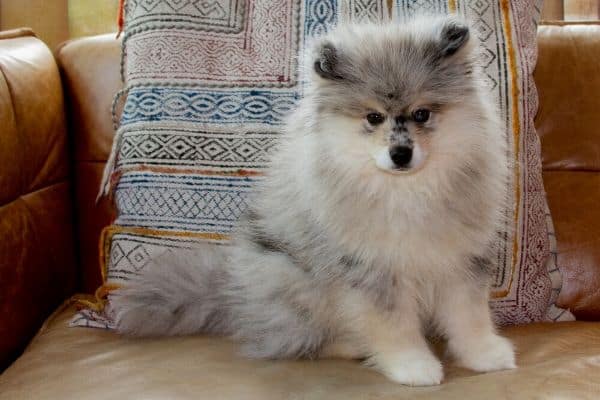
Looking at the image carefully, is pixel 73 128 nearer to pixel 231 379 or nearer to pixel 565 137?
pixel 231 379

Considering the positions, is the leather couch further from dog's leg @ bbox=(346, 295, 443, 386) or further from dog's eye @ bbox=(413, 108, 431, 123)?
dog's eye @ bbox=(413, 108, 431, 123)

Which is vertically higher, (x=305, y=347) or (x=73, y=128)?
(x=73, y=128)

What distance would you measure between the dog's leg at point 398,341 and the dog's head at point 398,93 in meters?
0.26

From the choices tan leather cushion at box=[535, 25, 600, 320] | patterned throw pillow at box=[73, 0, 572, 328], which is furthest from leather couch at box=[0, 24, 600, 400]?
patterned throw pillow at box=[73, 0, 572, 328]

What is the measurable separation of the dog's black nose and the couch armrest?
87 cm

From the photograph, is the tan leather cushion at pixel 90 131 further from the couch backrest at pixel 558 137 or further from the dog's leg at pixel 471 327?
the dog's leg at pixel 471 327

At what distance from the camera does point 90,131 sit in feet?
6.29

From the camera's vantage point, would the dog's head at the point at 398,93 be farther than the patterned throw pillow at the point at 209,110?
No

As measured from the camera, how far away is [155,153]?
1.61m

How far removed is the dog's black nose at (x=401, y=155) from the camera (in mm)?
1193

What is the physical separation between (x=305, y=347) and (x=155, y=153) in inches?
22.8

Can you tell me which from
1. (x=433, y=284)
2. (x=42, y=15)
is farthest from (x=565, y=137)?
(x=42, y=15)

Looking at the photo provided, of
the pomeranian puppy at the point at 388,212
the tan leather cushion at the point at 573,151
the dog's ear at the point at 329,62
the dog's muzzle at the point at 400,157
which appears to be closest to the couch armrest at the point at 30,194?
the pomeranian puppy at the point at 388,212

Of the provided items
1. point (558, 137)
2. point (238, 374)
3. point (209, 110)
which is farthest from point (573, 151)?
point (238, 374)
